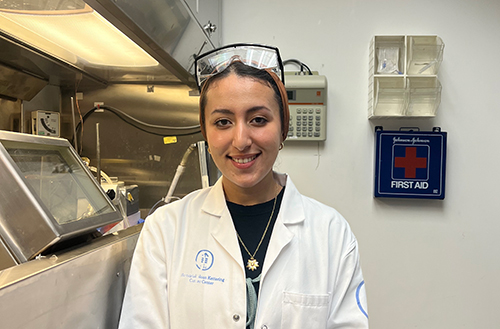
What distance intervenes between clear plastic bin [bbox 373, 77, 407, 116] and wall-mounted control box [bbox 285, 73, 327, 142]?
27 cm

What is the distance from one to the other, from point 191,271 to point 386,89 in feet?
4.55

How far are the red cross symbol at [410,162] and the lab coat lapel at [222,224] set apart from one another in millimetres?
1194

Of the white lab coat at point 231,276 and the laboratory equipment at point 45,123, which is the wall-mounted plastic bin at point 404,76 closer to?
the white lab coat at point 231,276

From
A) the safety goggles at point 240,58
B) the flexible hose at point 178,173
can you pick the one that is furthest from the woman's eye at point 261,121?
the flexible hose at point 178,173

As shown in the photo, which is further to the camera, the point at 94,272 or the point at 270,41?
the point at 270,41

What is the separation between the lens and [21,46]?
114 centimetres

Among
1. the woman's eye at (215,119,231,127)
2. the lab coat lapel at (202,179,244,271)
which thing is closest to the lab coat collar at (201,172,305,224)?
the lab coat lapel at (202,179,244,271)

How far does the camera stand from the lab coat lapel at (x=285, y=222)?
31.0 inches

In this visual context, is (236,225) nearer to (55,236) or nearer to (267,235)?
(267,235)

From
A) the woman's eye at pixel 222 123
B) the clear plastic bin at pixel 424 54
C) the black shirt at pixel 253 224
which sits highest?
the clear plastic bin at pixel 424 54

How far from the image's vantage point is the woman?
755mm

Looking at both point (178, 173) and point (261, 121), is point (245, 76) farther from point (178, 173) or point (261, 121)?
point (178, 173)

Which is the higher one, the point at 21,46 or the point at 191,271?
the point at 21,46

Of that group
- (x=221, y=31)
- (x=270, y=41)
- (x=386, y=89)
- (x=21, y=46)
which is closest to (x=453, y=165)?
(x=386, y=89)
